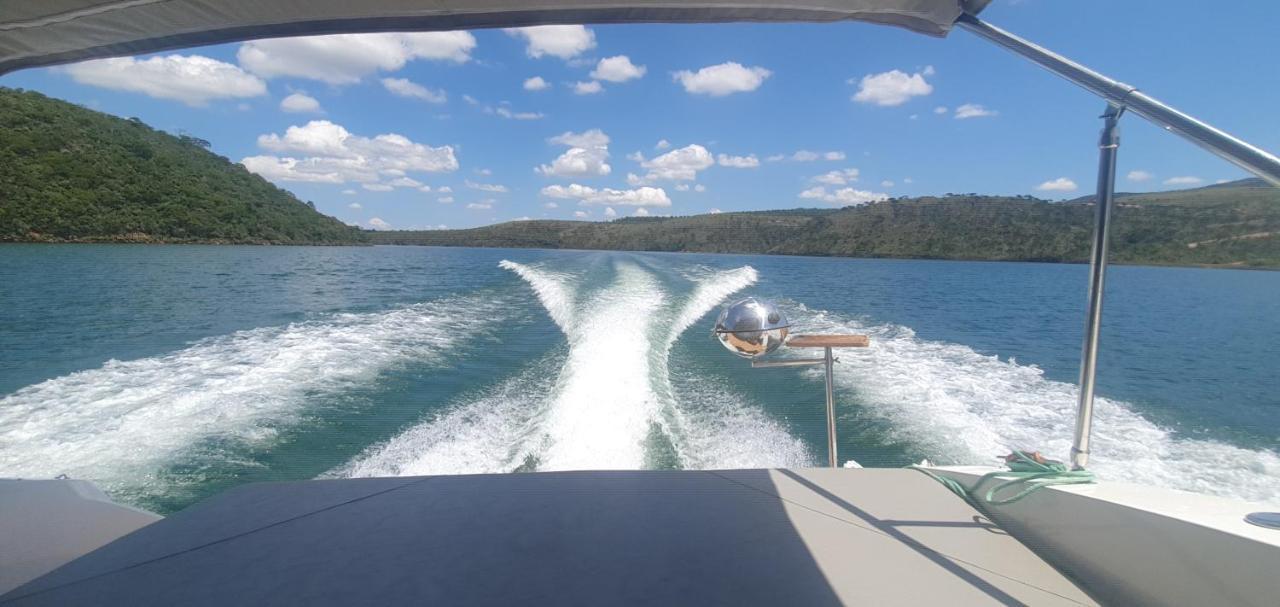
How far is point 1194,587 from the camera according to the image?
113 centimetres

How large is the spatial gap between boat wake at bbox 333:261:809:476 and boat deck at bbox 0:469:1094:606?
2129mm

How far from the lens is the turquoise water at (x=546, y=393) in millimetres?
3873

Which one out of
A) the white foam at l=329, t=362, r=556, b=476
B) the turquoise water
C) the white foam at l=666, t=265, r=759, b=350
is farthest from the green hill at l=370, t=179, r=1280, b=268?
the white foam at l=329, t=362, r=556, b=476

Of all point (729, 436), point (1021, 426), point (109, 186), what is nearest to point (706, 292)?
point (1021, 426)

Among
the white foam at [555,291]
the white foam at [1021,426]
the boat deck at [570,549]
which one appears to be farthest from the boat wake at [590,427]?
the boat deck at [570,549]

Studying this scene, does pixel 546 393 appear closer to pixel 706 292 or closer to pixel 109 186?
pixel 706 292

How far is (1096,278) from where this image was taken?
5.64ft

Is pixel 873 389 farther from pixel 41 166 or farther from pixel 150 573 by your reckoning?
pixel 41 166

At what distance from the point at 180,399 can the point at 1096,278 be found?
5.80 m

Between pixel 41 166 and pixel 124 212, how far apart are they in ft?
13.2

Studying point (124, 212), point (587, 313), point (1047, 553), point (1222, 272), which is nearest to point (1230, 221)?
point (587, 313)

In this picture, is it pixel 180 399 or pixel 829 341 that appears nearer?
pixel 829 341

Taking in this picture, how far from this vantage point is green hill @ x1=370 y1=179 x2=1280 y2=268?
1398 cm

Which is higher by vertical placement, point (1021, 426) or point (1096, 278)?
point (1096, 278)
